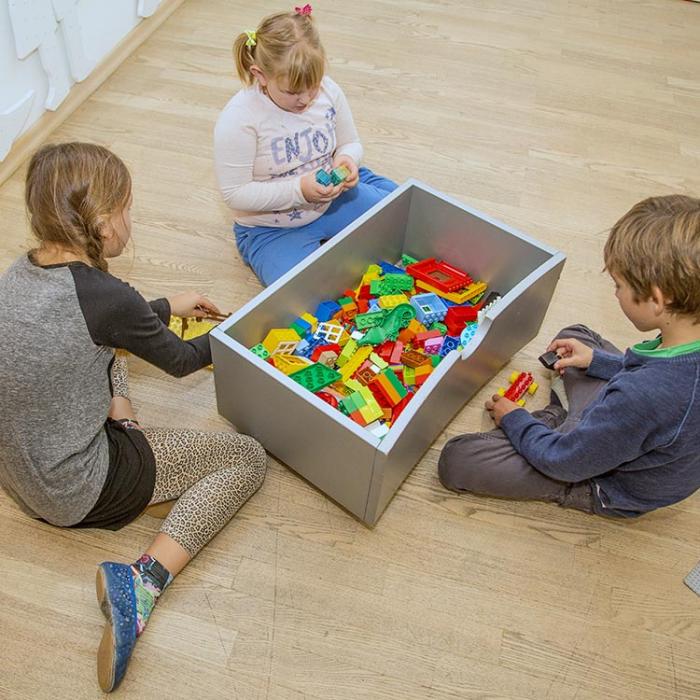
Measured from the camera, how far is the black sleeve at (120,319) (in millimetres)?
875

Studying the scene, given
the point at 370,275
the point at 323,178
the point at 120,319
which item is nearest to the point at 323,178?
the point at 323,178

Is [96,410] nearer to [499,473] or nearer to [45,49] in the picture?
[499,473]

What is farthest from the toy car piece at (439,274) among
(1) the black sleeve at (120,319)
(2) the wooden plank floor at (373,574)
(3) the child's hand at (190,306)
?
(1) the black sleeve at (120,319)

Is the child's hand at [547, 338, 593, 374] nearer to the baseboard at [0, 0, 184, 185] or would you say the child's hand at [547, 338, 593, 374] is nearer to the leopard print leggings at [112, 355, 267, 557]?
the leopard print leggings at [112, 355, 267, 557]

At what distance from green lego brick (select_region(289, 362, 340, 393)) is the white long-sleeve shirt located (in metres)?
0.37

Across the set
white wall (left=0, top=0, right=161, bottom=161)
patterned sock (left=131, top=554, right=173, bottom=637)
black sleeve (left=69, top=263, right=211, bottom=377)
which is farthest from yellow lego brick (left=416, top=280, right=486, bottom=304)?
white wall (left=0, top=0, right=161, bottom=161)

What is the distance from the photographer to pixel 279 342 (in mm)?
1257

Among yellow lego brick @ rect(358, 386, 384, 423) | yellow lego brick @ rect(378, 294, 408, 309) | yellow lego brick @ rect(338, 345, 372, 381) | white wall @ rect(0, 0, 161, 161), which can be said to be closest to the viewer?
yellow lego brick @ rect(358, 386, 384, 423)

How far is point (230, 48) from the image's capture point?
2.17 meters

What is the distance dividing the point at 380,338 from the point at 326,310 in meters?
0.12

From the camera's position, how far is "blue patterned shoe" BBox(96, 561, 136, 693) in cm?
96

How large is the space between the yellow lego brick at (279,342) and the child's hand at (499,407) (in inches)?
15.1

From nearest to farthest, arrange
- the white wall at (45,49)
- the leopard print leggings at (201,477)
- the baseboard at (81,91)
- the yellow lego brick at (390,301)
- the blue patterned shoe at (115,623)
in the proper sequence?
the blue patterned shoe at (115,623) → the leopard print leggings at (201,477) → the yellow lego brick at (390,301) → the white wall at (45,49) → the baseboard at (81,91)

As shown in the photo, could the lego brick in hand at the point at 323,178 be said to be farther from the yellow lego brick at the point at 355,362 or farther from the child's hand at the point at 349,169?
the yellow lego brick at the point at 355,362
